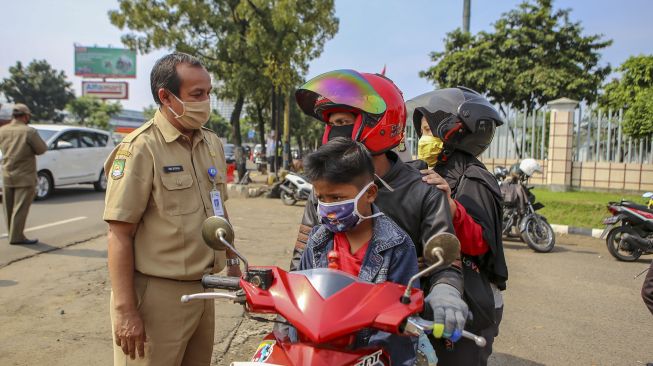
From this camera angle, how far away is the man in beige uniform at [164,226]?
1973mm

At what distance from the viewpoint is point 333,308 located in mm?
1217

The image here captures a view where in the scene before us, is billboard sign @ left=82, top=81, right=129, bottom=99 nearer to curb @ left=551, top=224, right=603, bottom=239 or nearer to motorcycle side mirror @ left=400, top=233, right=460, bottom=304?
curb @ left=551, top=224, right=603, bottom=239

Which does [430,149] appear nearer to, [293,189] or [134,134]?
[134,134]

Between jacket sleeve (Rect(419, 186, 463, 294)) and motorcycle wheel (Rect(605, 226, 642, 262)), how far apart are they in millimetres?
6671

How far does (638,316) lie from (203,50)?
1584 cm

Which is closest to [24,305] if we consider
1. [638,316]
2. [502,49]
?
[638,316]

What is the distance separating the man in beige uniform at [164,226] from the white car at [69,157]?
10636mm

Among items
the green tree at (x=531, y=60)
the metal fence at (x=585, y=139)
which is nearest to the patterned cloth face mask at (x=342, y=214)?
the metal fence at (x=585, y=139)

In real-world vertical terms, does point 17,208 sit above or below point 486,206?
below

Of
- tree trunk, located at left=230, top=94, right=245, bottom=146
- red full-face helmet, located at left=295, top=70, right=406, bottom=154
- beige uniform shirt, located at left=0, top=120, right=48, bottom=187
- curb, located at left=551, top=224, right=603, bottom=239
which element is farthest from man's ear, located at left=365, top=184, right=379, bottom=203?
tree trunk, located at left=230, top=94, right=245, bottom=146

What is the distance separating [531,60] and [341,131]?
70.7 feet

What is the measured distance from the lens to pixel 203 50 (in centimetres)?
1750

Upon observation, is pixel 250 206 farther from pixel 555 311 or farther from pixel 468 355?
pixel 468 355

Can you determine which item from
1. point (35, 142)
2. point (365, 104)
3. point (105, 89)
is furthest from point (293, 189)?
point (105, 89)
